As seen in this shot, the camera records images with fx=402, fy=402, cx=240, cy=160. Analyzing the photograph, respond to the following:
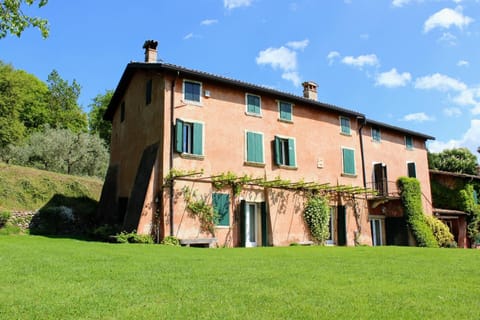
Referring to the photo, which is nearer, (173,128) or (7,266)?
(7,266)

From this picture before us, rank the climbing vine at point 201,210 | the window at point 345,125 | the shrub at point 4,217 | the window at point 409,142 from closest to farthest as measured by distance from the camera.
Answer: the climbing vine at point 201,210, the shrub at point 4,217, the window at point 345,125, the window at point 409,142

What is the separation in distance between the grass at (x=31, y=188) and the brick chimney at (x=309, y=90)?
12.8 meters

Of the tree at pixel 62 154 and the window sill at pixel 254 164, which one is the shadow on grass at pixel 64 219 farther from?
the tree at pixel 62 154

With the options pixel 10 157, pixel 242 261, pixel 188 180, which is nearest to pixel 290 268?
pixel 242 261

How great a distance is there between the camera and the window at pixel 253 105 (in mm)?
17883

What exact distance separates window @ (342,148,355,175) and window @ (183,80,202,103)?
866 centimetres

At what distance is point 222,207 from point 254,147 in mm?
3150

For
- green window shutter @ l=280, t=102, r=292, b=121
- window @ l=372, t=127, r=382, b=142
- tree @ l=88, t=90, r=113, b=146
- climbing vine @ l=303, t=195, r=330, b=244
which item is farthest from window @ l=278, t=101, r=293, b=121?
tree @ l=88, t=90, r=113, b=146

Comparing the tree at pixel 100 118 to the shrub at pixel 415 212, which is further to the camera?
the tree at pixel 100 118

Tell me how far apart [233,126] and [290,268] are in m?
9.80

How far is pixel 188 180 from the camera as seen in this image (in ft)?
50.4

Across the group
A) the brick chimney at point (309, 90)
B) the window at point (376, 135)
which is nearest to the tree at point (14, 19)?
the brick chimney at point (309, 90)

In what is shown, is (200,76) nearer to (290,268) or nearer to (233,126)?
(233,126)

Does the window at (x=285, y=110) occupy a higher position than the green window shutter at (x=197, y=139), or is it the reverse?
the window at (x=285, y=110)
